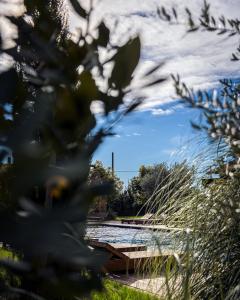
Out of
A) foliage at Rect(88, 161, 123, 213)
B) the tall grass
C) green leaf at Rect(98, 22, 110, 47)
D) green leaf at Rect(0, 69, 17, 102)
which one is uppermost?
green leaf at Rect(98, 22, 110, 47)

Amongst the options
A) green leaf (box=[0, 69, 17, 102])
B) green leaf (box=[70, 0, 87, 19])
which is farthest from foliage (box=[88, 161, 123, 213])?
green leaf (box=[70, 0, 87, 19])

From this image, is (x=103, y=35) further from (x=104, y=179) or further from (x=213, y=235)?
(x=213, y=235)

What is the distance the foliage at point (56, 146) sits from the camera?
443 mm

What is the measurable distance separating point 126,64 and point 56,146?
0.14 m

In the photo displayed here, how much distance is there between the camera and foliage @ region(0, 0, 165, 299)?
0.44 meters

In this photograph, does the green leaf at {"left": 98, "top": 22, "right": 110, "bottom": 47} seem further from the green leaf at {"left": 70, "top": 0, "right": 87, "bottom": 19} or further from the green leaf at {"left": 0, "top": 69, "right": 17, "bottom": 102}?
the green leaf at {"left": 0, "top": 69, "right": 17, "bottom": 102}

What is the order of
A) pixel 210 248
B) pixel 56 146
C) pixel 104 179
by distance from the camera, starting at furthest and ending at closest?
1. pixel 210 248
2. pixel 104 179
3. pixel 56 146

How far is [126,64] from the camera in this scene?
0.56 meters

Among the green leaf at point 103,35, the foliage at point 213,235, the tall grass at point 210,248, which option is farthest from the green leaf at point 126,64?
the tall grass at point 210,248

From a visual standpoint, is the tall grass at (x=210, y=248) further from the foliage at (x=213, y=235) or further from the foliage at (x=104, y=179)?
the foliage at (x=104, y=179)

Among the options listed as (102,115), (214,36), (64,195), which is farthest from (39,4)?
(214,36)

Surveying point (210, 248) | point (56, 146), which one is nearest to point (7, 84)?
point (56, 146)

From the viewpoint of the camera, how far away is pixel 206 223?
2924 millimetres

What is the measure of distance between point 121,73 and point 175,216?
289 centimetres
